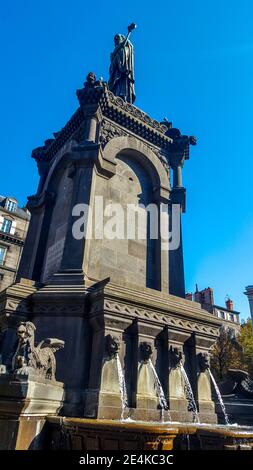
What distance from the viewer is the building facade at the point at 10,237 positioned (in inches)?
1832

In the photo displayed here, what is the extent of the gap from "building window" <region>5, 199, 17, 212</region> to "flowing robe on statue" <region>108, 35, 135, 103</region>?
119ft

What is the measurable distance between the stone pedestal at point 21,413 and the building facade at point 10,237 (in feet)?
137

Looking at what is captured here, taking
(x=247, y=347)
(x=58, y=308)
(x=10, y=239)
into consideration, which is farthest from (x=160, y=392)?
(x=247, y=347)

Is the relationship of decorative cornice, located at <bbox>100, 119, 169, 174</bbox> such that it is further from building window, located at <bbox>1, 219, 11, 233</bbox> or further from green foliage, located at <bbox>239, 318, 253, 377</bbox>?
building window, located at <bbox>1, 219, 11, 233</bbox>

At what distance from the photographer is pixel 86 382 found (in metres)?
8.51

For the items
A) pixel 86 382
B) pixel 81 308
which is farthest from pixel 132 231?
pixel 86 382

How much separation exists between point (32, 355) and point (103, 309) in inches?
85.3

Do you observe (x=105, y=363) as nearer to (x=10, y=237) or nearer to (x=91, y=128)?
(x=91, y=128)

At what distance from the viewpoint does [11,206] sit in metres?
53.6

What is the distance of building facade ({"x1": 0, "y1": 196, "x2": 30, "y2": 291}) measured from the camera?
4653 cm

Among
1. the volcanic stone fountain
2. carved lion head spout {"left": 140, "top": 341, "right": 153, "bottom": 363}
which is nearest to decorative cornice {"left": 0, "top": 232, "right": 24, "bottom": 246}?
the volcanic stone fountain

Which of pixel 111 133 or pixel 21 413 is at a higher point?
pixel 111 133
